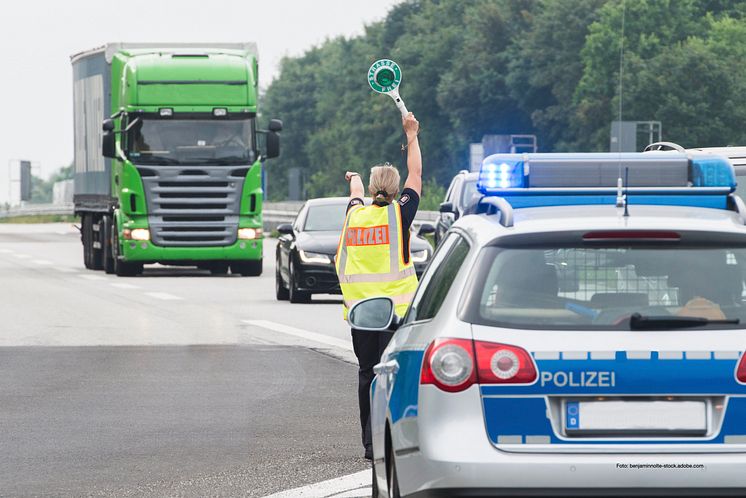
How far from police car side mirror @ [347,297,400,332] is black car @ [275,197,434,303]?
1631cm

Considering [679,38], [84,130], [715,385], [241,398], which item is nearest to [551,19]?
[679,38]

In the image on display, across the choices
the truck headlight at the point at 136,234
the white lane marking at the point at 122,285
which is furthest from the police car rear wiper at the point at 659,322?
the truck headlight at the point at 136,234

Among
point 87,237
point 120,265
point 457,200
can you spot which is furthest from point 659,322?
point 87,237

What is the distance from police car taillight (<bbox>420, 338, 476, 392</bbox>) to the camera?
5844 mm

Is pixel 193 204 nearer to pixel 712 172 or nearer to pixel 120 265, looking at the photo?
pixel 120 265

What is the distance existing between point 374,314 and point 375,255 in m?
2.46

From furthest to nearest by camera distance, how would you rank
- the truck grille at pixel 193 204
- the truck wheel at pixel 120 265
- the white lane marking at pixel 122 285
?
the truck wheel at pixel 120 265
the truck grille at pixel 193 204
the white lane marking at pixel 122 285

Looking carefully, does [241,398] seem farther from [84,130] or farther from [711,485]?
[84,130]

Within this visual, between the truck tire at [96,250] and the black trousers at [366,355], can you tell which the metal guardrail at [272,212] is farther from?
the black trousers at [366,355]

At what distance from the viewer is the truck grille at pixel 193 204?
1220 inches

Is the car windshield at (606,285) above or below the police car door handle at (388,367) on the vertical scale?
above

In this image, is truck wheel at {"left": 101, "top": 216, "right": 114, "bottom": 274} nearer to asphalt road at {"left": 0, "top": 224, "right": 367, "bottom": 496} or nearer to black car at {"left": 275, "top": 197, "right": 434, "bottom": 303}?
asphalt road at {"left": 0, "top": 224, "right": 367, "bottom": 496}

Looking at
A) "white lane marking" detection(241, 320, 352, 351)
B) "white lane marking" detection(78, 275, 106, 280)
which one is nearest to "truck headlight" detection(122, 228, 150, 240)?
"white lane marking" detection(78, 275, 106, 280)

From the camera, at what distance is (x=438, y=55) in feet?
403
